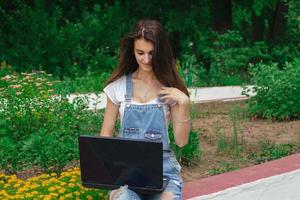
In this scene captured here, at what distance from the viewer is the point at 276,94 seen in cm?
923

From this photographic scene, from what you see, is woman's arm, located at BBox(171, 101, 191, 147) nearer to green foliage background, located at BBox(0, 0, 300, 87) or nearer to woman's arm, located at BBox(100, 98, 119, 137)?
woman's arm, located at BBox(100, 98, 119, 137)

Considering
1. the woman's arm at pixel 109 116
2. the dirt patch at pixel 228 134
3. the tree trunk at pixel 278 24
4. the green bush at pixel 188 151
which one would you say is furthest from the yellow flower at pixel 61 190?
the tree trunk at pixel 278 24

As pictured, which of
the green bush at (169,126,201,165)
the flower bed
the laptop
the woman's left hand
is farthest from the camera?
the green bush at (169,126,201,165)

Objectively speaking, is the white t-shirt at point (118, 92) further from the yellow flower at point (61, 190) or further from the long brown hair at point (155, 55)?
the yellow flower at point (61, 190)

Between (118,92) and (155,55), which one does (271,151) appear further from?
(155,55)

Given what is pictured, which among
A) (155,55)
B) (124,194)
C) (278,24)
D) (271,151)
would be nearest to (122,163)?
(124,194)

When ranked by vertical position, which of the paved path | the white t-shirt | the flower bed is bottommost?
the paved path

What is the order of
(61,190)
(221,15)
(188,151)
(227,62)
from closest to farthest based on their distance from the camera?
(61,190)
(188,151)
(227,62)
(221,15)

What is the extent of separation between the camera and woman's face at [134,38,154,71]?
3598 mm

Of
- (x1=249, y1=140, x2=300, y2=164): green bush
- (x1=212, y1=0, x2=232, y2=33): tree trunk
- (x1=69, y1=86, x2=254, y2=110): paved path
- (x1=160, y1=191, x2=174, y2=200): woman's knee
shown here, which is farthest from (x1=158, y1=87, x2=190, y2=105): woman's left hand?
(x1=212, y1=0, x2=232, y2=33): tree trunk

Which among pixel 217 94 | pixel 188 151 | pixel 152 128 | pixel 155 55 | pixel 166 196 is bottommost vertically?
pixel 217 94

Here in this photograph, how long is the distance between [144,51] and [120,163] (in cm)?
56

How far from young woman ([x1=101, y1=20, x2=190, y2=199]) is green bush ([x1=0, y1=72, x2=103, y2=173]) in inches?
73.8

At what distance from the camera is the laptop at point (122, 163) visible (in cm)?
344
